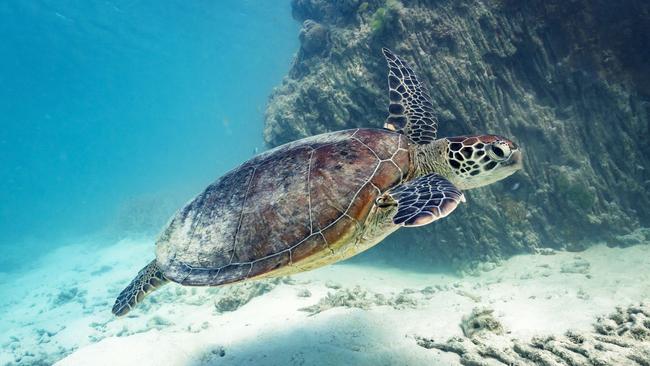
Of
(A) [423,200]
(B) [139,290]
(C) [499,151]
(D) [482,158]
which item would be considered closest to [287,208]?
(A) [423,200]

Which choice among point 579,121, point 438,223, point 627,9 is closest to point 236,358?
point 438,223

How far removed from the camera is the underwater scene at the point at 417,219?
351 centimetres

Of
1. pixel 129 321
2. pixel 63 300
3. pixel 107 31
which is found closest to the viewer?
pixel 129 321

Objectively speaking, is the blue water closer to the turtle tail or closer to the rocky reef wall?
the turtle tail

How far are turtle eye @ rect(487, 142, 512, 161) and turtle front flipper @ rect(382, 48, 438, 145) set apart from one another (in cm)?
120

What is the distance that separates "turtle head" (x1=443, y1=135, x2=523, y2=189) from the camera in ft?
12.5

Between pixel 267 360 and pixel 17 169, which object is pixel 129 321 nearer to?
pixel 267 360

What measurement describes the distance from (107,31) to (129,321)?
4177 cm

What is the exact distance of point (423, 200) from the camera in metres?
2.91

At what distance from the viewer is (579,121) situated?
6914 millimetres

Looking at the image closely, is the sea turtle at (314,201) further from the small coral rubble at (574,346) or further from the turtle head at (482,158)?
the small coral rubble at (574,346)

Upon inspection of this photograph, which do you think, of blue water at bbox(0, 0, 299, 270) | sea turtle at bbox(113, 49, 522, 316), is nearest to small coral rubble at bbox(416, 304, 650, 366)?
sea turtle at bbox(113, 49, 522, 316)

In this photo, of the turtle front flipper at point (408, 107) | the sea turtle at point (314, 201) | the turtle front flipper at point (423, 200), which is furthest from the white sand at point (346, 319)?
the turtle front flipper at point (408, 107)

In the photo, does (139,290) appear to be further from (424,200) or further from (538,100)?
(538,100)
